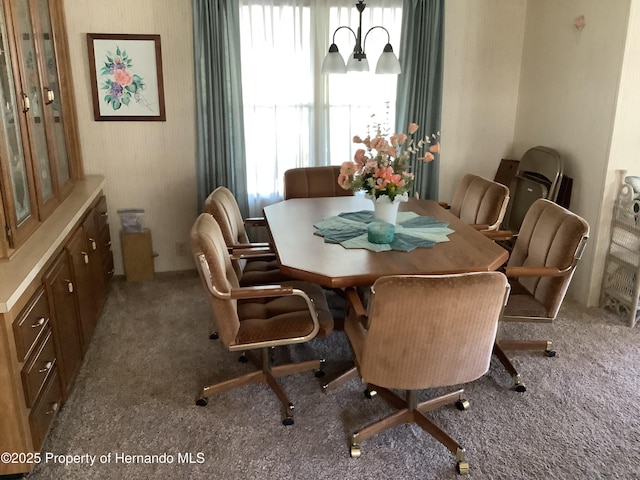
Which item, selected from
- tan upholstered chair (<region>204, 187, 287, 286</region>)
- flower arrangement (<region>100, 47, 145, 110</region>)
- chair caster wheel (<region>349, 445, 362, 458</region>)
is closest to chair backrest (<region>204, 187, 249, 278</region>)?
tan upholstered chair (<region>204, 187, 287, 286</region>)

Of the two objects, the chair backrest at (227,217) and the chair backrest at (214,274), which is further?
the chair backrest at (227,217)

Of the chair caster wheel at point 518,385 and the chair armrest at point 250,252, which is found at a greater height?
the chair armrest at point 250,252

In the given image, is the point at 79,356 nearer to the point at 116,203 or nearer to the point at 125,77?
the point at 116,203

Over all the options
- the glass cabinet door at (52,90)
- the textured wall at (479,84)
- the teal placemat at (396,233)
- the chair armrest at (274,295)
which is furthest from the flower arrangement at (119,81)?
the textured wall at (479,84)

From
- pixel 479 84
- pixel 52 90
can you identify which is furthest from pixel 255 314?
pixel 479 84

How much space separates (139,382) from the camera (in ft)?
9.75

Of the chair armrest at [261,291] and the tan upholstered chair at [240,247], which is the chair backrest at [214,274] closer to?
the chair armrest at [261,291]

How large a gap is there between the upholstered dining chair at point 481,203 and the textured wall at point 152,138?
206 cm

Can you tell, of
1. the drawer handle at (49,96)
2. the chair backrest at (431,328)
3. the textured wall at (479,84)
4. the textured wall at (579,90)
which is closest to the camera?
the chair backrest at (431,328)

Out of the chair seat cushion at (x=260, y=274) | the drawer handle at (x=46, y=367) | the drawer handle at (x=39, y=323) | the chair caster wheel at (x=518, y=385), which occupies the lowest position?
the chair caster wheel at (x=518, y=385)

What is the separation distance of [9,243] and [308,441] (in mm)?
1611

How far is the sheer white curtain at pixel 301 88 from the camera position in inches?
160

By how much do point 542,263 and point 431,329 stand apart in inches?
44.2

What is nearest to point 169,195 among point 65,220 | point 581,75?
point 65,220
